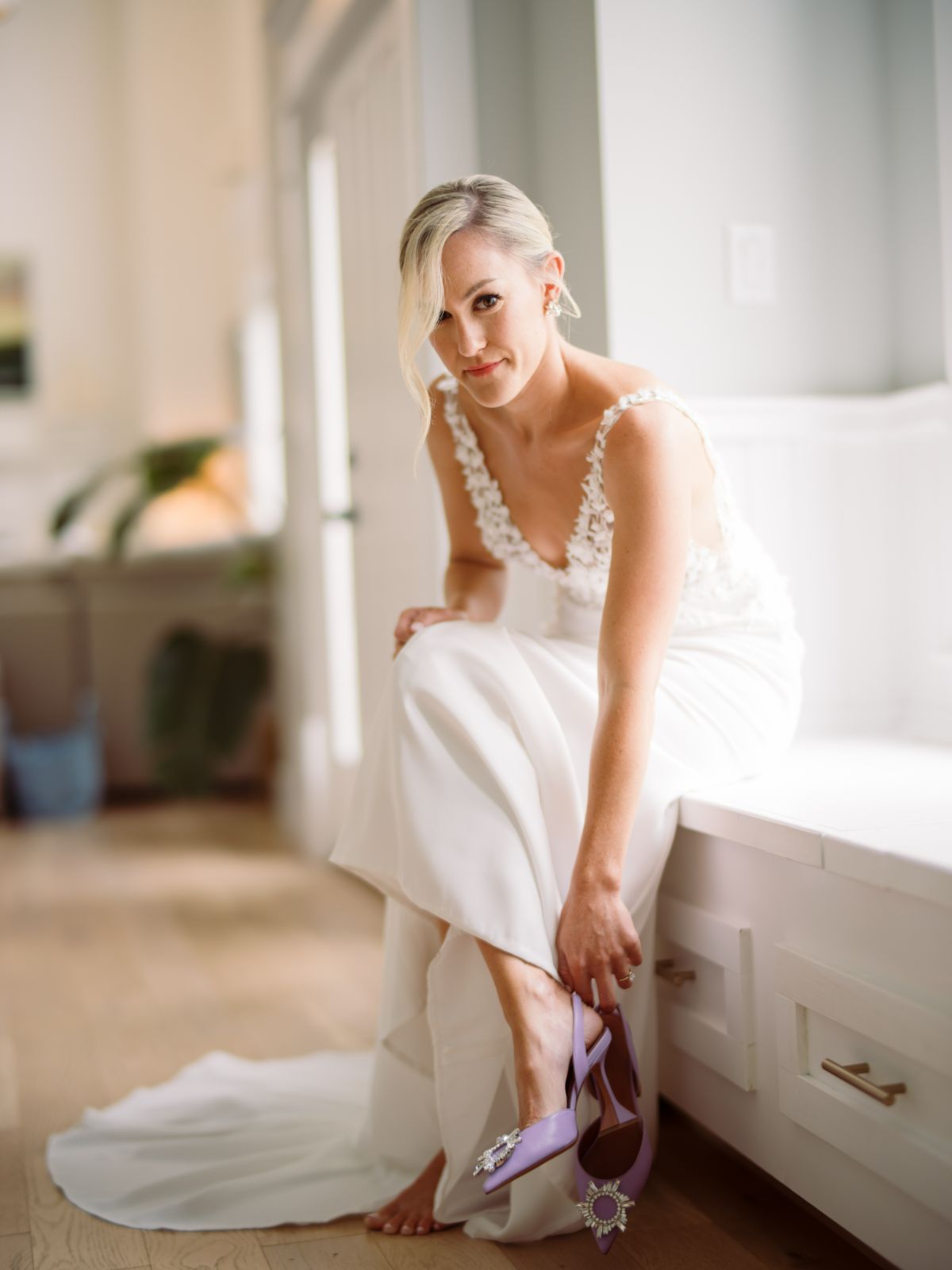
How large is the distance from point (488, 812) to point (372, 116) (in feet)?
6.50

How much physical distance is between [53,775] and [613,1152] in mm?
3899

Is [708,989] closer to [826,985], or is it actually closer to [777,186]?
[826,985]

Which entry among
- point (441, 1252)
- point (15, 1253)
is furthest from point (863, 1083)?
point (15, 1253)

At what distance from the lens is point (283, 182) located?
3.66 m

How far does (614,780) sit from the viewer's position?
140 centimetres

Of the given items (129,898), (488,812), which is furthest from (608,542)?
(129,898)

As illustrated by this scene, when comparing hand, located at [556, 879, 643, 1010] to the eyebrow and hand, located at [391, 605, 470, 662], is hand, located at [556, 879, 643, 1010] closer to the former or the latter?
hand, located at [391, 605, 470, 662]

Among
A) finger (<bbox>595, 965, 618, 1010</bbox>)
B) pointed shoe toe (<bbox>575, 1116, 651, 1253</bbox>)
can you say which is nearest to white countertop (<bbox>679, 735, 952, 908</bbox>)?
finger (<bbox>595, 965, 618, 1010</bbox>)

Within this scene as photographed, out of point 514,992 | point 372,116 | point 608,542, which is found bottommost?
point 514,992

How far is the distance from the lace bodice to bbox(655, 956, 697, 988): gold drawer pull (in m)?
0.44

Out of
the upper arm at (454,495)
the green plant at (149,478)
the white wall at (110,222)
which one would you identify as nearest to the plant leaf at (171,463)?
the green plant at (149,478)

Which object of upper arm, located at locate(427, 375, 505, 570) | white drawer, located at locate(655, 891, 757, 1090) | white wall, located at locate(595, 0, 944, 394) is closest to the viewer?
white drawer, located at locate(655, 891, 757, 1090)

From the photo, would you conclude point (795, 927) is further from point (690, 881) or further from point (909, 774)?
point (909, 774)

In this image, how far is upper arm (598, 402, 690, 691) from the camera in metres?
1.44
